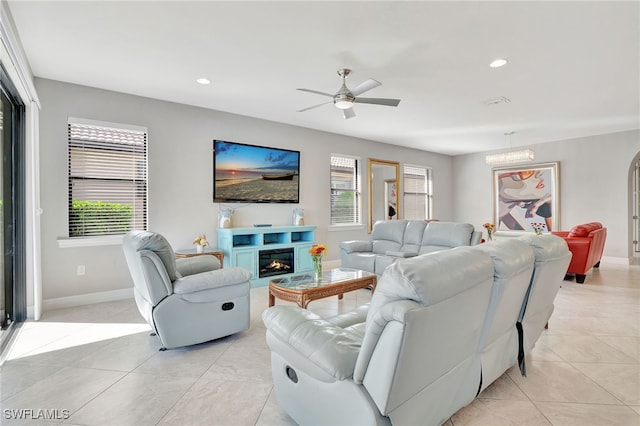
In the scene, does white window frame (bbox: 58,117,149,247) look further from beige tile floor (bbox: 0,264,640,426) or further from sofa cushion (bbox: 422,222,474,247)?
sofa cushion (bbox: 422,222,474,247)

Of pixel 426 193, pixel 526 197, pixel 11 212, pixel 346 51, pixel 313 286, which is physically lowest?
pixel 313 286

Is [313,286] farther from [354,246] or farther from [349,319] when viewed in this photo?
[354,246]

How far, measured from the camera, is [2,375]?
2.19m

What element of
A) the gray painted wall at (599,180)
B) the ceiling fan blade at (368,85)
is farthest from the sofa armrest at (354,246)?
the gray painted wall at (599,180)

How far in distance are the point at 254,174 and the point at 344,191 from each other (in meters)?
2.06

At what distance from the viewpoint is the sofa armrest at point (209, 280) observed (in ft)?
8.30

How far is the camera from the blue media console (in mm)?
4590

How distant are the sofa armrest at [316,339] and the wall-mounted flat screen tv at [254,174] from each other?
11.5 feet

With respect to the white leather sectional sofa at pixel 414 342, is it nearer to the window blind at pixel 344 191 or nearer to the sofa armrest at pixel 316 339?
the sofa armrest at pixel 316 339

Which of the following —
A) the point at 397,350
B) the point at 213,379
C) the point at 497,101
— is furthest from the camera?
the point at 497,101

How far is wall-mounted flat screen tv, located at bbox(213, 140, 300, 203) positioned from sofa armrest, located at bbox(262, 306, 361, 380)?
3506 millimetres

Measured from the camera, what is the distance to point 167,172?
438cm

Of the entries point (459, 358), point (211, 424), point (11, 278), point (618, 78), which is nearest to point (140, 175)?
point (11, 278)

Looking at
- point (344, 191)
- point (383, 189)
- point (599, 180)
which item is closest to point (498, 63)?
point (344, 191)
